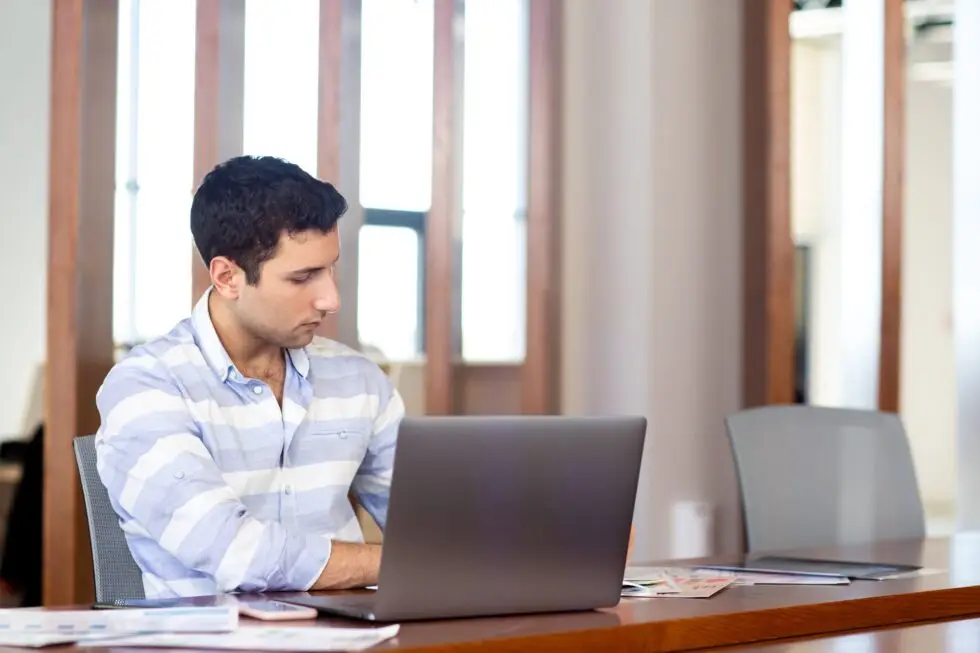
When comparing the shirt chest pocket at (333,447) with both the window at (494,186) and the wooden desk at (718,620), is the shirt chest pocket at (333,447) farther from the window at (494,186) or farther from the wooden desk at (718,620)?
the window at (494,186)

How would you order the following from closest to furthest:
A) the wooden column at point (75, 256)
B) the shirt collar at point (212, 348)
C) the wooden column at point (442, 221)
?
the shirt collar at point (212, 348) → the wooden column at point (75, 256) → the wooden column at point (442, 221)

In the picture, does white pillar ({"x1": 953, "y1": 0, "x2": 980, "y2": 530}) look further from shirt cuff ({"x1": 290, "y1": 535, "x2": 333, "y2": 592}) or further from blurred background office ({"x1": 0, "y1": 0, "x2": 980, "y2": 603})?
shirt cuff ({"x1": 290, "y1": 535, "x2": 333, "y2": 592})

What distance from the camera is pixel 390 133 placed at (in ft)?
11.3

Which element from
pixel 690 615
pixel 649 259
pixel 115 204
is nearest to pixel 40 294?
pixel 115 204

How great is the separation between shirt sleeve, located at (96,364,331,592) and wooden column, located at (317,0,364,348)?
1.32 m

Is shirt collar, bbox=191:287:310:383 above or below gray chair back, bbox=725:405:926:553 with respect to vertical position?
above

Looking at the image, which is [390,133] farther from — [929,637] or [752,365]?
[929,637]

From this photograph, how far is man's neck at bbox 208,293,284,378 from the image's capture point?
2.16 metres

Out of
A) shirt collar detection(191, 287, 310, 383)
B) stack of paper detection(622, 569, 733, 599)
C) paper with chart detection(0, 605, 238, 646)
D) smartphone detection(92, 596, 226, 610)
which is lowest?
stack of paper detection(622, 569, 733, 599)

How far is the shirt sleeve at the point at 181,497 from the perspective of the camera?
5.92ft

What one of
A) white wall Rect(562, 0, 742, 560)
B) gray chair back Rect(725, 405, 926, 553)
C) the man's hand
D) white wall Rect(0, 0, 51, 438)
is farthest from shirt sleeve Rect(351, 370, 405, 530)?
white wall Rect(0, 0, 51, 438)

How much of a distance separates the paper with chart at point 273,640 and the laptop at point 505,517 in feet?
0.36

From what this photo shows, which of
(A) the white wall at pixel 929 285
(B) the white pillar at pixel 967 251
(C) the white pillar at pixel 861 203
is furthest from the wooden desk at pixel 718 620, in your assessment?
(A) the white wall at pixel 929 285

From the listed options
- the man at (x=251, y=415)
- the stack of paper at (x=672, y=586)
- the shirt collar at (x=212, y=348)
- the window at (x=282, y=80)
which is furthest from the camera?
the window at (x=282, y=80)
